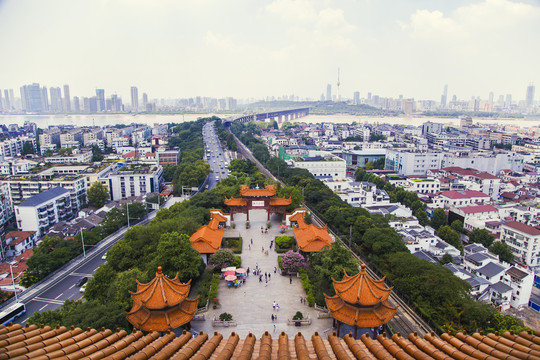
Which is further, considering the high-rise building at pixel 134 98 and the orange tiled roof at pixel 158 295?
the high-rise building at pixel 134 98

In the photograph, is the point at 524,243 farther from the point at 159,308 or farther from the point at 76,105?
the point at 76,105

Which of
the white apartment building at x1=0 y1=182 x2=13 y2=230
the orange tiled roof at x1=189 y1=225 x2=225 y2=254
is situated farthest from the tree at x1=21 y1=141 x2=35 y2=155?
the orange tiled roof at x1=189 y1=225 x2=225 y2=254

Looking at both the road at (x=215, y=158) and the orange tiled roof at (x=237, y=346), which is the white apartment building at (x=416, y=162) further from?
the orange tiled roof at (x=237, y=346)

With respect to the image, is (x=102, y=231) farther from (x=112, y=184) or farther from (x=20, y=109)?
(x=20, y=109)

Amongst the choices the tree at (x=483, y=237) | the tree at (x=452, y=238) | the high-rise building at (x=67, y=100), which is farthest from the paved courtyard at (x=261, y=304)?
the high-rise building at (x=67, y=100)

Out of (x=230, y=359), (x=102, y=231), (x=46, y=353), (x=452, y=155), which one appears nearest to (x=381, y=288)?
(x=230, y=359)

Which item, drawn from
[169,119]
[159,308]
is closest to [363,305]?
[159,308]
